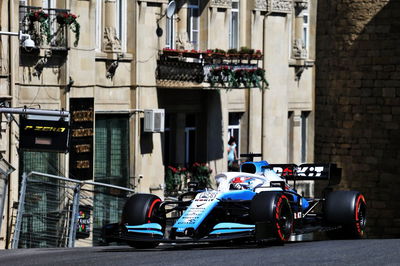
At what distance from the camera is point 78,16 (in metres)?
28.9

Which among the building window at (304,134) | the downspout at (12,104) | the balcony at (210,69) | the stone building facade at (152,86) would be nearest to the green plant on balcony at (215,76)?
the balcony at (210,69)

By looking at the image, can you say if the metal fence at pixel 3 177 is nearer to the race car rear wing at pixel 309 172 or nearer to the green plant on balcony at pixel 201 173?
the race car rear wing at pixel 309 172

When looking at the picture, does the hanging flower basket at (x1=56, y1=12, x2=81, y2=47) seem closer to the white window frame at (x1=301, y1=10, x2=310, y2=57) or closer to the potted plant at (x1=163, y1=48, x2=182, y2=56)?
the potted plant at (x1=163, y1=48, x2=182, y2=56)

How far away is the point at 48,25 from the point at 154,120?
4622mm

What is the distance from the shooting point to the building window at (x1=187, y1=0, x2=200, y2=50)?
33938mm

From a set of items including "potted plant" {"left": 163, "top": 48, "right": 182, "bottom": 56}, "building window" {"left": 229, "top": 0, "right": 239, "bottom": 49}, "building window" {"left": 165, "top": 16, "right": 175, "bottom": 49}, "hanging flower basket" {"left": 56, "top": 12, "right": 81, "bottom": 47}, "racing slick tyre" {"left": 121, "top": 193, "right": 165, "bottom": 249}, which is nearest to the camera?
"racing slick tyre" {"left": 121, "top": 193, "right": 165, "bottom": 249}

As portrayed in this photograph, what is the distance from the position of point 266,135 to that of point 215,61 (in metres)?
4.18

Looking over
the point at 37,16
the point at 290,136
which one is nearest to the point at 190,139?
the point at 290,136

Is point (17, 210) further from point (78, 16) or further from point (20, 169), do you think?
point (78, 16)

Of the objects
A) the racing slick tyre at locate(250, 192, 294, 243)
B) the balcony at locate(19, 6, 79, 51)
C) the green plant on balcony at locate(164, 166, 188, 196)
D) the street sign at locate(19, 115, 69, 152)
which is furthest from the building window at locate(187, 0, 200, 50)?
the racing slick tyre at locate(250, 192, 294, 243)

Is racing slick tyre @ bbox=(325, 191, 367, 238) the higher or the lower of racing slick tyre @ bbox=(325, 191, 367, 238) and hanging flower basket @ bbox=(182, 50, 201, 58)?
the lower

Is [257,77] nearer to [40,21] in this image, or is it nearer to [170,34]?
[170,34]

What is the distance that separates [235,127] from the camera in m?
36.4

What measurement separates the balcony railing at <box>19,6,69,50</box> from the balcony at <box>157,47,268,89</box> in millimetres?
4143
